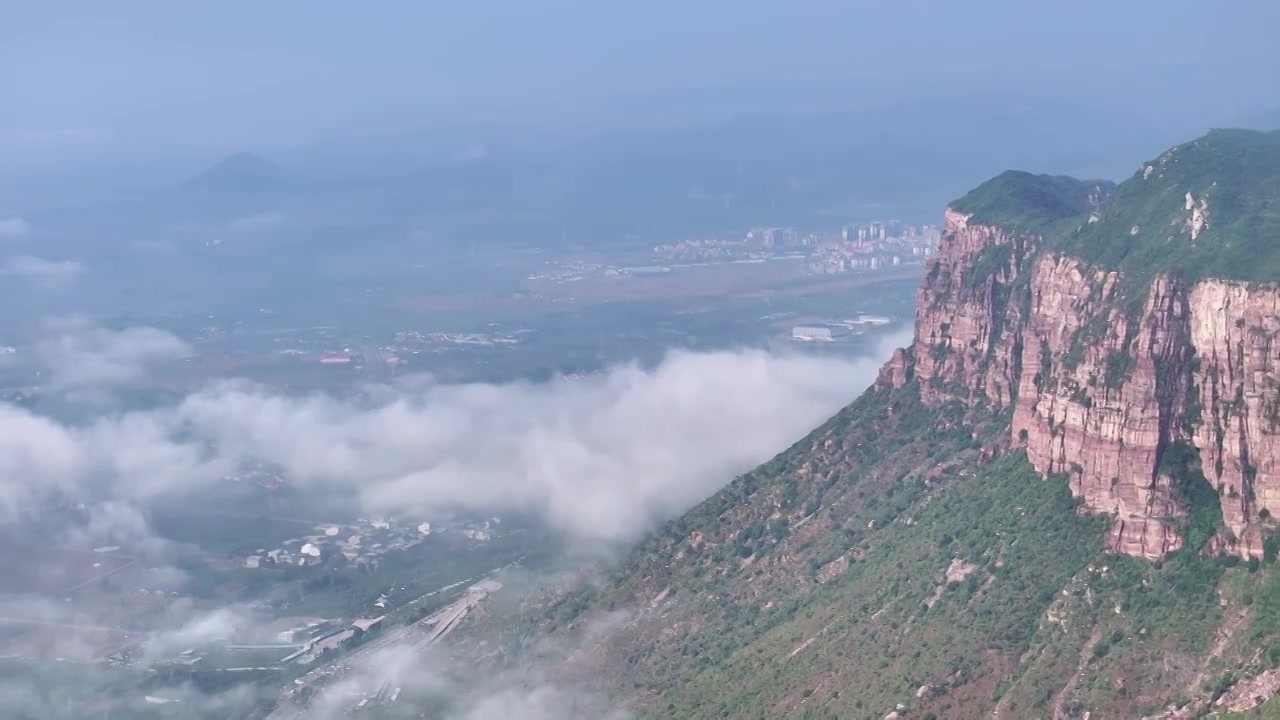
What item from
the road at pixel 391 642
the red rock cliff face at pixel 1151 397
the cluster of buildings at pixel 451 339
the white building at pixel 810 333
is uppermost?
the red rock cliff face at pixel 1151 397

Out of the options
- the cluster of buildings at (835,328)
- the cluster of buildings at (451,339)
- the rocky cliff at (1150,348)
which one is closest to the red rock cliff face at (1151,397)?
the rocky cliff at (1150,348)

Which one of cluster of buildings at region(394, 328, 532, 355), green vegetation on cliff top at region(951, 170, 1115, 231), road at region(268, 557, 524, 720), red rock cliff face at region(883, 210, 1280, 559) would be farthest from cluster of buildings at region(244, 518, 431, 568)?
cluster of buildings at region(394, 328, 532, 355)

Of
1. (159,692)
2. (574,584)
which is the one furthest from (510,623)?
(159,692)

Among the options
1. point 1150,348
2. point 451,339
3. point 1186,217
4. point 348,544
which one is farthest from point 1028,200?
point 451,339

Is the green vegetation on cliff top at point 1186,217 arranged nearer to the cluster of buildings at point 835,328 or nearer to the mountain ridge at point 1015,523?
the mountain ridge at point 1015,523

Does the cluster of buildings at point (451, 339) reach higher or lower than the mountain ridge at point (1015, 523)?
lower

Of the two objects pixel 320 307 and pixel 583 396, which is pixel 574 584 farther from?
pixel 320 307
